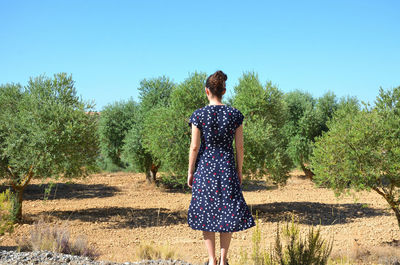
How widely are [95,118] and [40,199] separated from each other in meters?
8.45

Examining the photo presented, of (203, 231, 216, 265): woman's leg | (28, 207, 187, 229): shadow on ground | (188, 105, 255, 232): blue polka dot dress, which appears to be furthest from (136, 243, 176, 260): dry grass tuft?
→ (28, 207, 187, 229): shadow on ground

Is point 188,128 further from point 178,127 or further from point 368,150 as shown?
point 368,150

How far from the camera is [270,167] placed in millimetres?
18375

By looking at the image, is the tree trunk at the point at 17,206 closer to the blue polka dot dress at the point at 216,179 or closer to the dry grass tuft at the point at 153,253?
the dry grass tuft at the point at 153,253

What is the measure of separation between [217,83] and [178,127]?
41.2 feet

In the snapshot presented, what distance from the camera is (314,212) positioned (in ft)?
66.3

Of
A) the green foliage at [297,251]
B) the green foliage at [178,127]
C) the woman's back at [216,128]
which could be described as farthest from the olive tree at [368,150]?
the woman's back at [216,128]

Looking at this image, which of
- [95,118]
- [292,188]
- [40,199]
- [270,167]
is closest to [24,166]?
[95,118]

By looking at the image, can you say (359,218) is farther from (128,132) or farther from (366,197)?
(128,132)

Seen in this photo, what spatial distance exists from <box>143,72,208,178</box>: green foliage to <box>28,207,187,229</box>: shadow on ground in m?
2.38

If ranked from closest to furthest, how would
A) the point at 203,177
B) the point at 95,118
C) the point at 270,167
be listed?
the point at 203,177
the point at 95,118
the point at 270,167

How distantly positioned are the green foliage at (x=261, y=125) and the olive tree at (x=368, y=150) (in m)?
3.65

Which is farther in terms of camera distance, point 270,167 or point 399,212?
point 270,167

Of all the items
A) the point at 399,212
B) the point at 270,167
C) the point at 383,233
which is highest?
the point at 270,167
